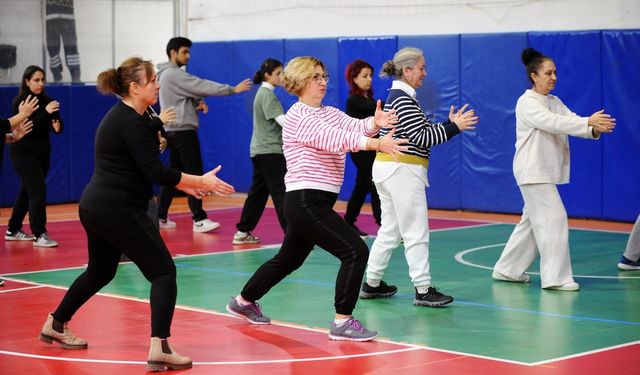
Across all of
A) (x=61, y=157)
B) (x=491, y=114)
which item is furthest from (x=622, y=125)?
(x=61, y=157)

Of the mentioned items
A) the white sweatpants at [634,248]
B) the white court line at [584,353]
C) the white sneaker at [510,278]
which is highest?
the white sweatpants at [634,248]

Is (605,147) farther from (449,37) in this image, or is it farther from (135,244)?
(135,244)

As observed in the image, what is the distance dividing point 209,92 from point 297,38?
15.9 feet

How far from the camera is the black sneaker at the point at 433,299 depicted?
390 inches

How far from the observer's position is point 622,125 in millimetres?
16031

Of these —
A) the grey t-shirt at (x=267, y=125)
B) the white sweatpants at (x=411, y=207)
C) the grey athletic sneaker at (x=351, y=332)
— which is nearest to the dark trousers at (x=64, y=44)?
the grey t-shirt at (x=267, y=125)

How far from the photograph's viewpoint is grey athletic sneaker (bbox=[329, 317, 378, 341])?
334 inches

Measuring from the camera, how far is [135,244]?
768 cm

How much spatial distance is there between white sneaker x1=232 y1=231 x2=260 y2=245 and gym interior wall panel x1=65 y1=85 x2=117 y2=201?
621cm

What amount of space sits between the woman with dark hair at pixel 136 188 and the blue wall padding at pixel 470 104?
31.5ft

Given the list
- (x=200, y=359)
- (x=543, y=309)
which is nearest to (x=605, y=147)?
(x=543, y=309)

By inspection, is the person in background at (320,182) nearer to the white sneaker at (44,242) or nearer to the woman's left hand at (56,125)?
the woman's left hand at (56,125)

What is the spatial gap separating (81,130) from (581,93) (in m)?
8.64

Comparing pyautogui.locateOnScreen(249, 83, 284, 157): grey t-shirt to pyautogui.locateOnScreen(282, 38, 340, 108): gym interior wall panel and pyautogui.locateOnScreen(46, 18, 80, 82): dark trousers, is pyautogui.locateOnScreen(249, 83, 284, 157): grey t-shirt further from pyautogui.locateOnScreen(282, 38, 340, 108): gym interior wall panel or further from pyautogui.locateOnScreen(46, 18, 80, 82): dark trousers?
pyautogui.locateOnScreen(46, 18, 80, 82): dark trousers
